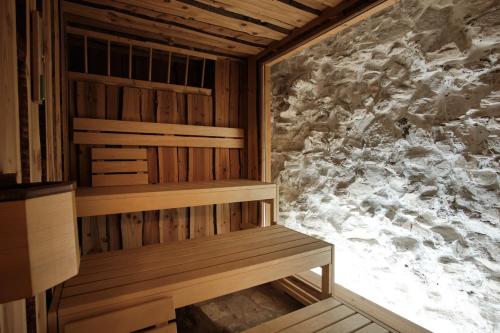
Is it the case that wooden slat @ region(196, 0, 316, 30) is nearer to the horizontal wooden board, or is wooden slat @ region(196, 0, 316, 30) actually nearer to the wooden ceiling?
the wooden ceiling

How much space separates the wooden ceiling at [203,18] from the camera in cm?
234

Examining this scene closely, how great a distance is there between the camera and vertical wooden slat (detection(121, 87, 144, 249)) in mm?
2980

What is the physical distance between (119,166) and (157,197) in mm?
789

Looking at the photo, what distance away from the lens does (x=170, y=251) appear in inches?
81.0

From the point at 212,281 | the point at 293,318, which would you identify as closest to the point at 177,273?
the point at 212,281

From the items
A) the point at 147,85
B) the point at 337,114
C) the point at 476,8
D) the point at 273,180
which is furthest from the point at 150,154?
the point at 476,8

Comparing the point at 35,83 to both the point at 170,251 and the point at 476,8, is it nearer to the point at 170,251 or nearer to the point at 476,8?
the point at 170,251

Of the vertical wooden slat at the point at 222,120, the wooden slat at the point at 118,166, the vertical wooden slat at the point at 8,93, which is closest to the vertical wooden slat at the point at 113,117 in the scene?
the wooden slat at the point at 118,166

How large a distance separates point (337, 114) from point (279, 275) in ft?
6.75

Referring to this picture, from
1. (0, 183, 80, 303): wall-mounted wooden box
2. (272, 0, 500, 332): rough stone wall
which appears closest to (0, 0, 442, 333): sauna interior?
(0, 183, 80, 303): wall-mounted wooden box

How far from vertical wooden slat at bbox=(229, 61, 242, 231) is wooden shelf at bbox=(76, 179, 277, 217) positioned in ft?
2.45

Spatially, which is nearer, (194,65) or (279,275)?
(279,275)

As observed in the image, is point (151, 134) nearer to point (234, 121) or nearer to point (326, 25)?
point (234, 121)

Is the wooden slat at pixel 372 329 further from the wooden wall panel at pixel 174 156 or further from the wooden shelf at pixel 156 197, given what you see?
the wooden wall panel at pixel 174 156
